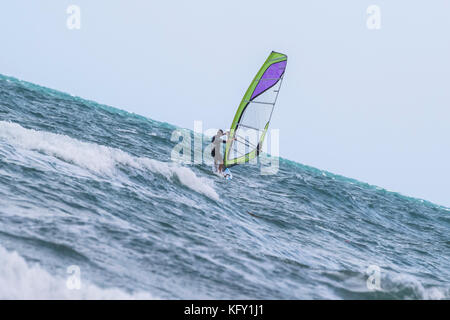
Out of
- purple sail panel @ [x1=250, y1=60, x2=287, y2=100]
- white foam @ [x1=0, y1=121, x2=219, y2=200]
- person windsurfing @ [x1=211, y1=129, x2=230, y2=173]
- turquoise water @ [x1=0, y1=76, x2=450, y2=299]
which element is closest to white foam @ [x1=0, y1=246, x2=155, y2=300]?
turquoise water @ [x1=0, y1=76, x2=450, y2=299]

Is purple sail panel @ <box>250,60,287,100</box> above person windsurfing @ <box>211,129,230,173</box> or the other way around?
above

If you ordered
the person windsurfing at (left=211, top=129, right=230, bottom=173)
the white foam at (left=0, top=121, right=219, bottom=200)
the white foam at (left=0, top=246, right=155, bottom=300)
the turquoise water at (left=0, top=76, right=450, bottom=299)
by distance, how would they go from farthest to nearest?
the person windsurfing at (left=211, top=129, right=230, bottom=173) → the white foam at (left=0, top=121, right=219, bottom=200) → the turquoise water at (left=0, top=76, right=450, bottom=299) → the white foam at (left=0, top=246, right=155, bottom=300)

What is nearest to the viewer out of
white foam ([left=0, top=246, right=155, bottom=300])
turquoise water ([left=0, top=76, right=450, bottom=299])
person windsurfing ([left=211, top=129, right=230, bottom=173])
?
white foam ([left=0, top=246, right=155, bottom=300])

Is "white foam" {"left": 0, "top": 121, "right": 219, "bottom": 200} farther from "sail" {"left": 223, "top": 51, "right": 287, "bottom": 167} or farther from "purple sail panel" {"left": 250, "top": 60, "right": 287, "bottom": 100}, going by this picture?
"purple sail panel" {"left": 250, "top": 60, "right": 287, "bottom": 100}

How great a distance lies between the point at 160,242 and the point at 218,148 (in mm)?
7604

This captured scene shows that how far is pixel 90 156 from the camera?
11766 mm

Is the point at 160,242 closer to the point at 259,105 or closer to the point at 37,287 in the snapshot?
the point at 37,287

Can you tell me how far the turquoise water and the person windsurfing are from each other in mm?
1152

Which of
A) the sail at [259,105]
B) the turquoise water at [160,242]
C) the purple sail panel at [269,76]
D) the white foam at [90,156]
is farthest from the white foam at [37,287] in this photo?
the purple sail panel at [269,76]

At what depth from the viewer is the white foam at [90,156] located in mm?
11109

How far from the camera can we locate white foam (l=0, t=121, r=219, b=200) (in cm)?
1111

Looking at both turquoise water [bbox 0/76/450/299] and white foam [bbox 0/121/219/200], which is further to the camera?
white foam [bbox 0/121/219/200]
